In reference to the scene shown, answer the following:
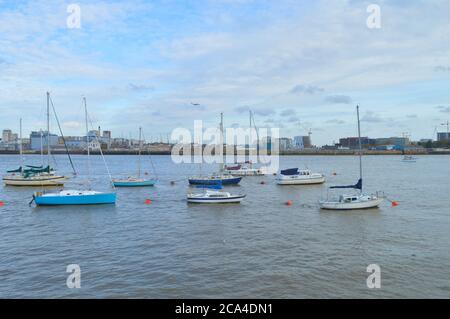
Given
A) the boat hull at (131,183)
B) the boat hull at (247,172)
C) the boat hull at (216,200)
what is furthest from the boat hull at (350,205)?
the boat hull at (247,172)

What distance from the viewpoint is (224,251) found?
23250 millimetres

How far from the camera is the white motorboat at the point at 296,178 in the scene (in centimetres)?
6469

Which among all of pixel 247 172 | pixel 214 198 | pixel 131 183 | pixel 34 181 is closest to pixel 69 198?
pixel 214 198

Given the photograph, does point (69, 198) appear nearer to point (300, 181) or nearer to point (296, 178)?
point (296, 178)

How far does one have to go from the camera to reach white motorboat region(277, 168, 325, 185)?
212ft

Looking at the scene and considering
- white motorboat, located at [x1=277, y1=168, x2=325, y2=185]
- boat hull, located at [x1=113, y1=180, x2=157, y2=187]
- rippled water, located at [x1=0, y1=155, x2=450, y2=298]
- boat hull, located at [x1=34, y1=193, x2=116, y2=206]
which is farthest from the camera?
white motorboat, located at [x1=277, y1=168, x2=325, y2=185]

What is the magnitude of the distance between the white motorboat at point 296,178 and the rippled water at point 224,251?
23.7 meters

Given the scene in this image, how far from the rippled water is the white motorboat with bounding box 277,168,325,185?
23.7 m

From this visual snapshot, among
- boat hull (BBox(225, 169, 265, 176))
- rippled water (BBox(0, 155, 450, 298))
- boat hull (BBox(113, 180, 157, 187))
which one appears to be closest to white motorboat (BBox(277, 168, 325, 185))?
boat hull (BBox(225, 169, 265, 176))

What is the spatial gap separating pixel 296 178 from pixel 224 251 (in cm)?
4352

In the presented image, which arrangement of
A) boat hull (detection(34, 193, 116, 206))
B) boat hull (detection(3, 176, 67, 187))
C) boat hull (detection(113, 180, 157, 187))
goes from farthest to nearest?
boat hull (detection(3, 176, 67, 187)) < boat hull (detection(113, 180, 157, 187)) < boat hull (detection(34, 193, 116, 206))

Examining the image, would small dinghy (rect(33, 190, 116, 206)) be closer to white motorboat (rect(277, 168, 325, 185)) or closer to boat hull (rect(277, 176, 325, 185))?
boat hull (rect(277, 176, 325, 185))

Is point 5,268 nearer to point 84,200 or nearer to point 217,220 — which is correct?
point 217,220
